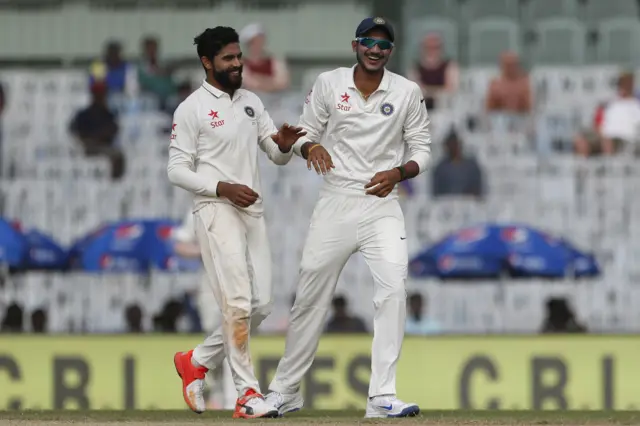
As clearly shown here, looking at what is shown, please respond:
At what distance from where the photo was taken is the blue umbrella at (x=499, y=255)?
15.4 metres

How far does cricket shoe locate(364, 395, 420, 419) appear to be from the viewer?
7.90 metres

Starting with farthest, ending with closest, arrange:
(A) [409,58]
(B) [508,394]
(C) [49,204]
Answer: (A) [409,58] → (C) [49,204] → (B) [508,394]

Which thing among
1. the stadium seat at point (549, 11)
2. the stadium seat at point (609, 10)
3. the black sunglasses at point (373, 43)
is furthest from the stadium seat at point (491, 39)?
the black sunglasses at point (373, 43)

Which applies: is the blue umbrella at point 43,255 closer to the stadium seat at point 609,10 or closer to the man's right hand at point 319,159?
the stadium seat at point 609,10

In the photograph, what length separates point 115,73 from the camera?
17.9 metres

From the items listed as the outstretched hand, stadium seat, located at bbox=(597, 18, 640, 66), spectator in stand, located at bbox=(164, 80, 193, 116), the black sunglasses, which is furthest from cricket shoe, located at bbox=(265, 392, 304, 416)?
stadium seat, located at bbox=(597, 18, 640, 66)

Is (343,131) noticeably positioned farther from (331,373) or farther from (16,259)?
(16,259)

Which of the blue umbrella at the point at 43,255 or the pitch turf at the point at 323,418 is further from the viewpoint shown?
the blue umbrella at the point at 43,255

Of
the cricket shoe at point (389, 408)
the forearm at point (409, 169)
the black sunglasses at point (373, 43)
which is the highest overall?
the black sunglasses at point (373, 43)

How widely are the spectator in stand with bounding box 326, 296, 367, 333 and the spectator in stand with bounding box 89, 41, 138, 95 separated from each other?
4.52m

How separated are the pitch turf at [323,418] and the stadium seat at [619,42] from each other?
390 inches

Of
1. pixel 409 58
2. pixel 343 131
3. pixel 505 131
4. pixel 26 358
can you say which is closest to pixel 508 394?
pixel 26 358

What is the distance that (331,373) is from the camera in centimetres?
1223

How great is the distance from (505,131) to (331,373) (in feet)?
18.9
